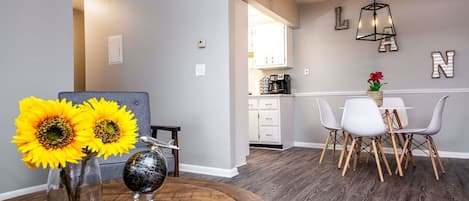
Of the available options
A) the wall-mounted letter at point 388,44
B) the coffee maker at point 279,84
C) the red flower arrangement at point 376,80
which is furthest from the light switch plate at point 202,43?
the wall-mounted letter at point 388,44

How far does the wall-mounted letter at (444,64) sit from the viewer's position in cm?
433

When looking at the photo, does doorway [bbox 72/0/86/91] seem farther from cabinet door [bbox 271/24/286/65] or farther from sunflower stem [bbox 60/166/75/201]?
sunflower stem [bbox 60/166/75/201]

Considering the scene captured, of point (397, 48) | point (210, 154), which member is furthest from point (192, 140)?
point (397, 48)

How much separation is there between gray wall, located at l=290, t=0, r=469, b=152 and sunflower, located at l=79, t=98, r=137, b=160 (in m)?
4.72

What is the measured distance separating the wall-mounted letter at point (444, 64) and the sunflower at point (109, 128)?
15.6 ft

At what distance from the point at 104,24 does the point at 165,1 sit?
1061 mm

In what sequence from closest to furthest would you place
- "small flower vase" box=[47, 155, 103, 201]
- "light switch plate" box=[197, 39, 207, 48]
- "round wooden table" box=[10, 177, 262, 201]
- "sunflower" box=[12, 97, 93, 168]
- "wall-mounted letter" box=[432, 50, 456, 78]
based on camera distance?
1. "sunflower" box=[12, 97, 93, 168]
2. "small flower vase" box=[47, 155, 103, 201]
3. "round wooden table" box=[10, 177, 262, 201]
4. "light switch plate" box=[197, 39, 207, 48]
5. "wall-mounted letter" box=[432, 50, 456, 78]

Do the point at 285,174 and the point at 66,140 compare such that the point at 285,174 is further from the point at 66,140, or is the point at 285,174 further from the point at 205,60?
the point at 66,140

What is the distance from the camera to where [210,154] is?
339 centimetres

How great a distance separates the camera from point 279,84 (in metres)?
5.43

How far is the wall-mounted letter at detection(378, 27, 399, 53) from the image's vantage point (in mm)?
4680

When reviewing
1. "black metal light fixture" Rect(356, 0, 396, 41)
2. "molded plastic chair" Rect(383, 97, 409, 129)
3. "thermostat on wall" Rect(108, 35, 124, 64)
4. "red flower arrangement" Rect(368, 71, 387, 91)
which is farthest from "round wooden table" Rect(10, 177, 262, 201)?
"black metal light fixture" Rect(356, 0, 396, 41)

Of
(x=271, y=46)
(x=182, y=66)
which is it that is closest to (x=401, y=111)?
(x=271, y=46)

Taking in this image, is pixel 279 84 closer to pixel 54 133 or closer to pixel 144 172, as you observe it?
pixel 144 172
